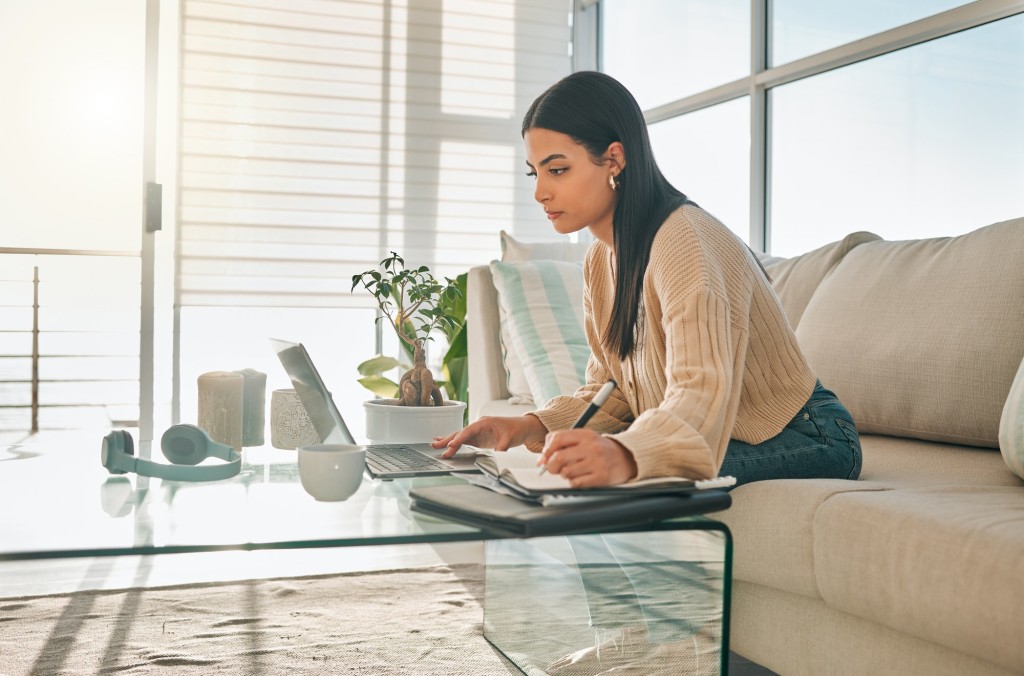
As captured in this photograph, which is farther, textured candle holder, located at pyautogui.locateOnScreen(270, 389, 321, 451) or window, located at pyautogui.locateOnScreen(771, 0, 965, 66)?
window, located at pyautogui.locateOnScreen(771, 0, 965, 66)

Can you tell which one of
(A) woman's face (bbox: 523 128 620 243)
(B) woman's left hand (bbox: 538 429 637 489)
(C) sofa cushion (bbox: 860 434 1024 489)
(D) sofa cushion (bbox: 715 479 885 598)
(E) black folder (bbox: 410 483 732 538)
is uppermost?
(A) woman's face (bbox: 523 128 620 243)

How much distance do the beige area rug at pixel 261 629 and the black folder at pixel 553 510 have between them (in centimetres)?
87

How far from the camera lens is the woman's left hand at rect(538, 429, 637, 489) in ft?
3.36

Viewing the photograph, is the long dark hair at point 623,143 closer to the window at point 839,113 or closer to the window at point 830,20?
the window at point 839,113

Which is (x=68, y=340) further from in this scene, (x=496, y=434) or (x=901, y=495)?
(x=901, y=495)

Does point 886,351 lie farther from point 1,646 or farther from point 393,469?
point 1,646

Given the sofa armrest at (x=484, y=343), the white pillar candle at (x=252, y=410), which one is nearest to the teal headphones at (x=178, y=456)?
the white pillar candle at (x=252, y=410)

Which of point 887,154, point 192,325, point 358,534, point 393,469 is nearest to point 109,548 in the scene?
point 358,534

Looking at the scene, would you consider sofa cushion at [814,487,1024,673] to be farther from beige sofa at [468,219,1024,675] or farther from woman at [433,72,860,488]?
woman at [433,72,860,488]

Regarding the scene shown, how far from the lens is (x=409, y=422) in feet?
6.17

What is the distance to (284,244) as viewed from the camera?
3.59 m

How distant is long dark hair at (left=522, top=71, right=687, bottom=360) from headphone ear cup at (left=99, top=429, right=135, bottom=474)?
2.61 feet

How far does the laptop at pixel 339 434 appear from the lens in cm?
135

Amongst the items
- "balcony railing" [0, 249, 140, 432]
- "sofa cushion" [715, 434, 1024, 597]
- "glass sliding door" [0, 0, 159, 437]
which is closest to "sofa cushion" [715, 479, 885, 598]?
"sofa cushion" [715, 434, 1024, 597]
